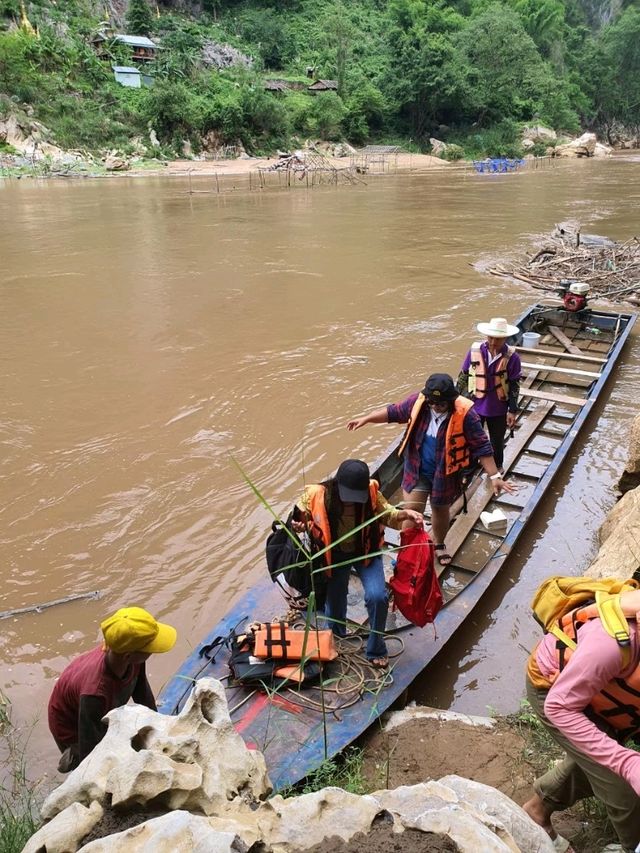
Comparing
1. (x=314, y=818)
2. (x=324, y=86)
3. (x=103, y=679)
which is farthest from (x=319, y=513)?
(x=324, y=86)

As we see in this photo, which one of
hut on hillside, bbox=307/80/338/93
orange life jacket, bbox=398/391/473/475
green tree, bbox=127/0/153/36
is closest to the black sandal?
orange life jacket, bbox=398/391/473/475

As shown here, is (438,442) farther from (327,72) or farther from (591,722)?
(327,72)

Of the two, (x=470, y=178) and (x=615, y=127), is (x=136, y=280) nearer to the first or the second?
(x=470, y=178)

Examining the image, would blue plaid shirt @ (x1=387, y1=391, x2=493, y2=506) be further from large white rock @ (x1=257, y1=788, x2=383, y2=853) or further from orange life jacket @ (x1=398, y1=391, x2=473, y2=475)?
large white rock @ (x1=257, y1=788, x2=383, y2=853)

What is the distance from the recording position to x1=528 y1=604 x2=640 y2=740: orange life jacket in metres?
2.22

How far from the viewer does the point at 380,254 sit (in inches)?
679

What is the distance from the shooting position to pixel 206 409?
8422 millimetres

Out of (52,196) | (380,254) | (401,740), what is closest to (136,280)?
(380,254)

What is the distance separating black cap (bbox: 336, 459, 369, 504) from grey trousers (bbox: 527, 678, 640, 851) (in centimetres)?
127

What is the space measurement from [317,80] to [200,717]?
61991 millimetres

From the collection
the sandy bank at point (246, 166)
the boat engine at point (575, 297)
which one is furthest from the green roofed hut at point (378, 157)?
the boat engine at point (575, 297)

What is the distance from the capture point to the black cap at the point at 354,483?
11.2 ft

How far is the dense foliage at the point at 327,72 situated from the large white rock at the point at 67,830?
46.5 meters

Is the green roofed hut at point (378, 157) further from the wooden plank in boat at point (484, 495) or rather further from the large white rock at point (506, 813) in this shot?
the large white rock at point (506, 813)
